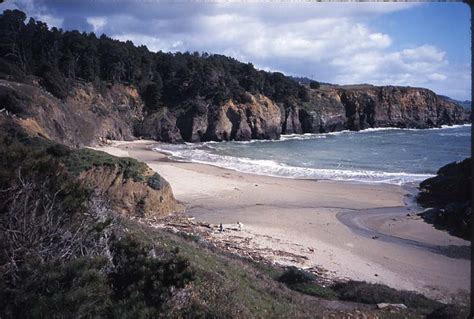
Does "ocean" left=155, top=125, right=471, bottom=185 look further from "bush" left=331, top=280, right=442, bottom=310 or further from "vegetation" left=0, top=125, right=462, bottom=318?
"vegetation" left=0, top=125, right=462, bottom=318

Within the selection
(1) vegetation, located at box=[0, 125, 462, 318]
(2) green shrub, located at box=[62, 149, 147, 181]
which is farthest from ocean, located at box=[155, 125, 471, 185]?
(1) vegetation, located at box=[0, 125, 462, 318]

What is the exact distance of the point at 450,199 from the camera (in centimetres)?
2202

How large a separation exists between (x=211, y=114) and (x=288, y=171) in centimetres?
2676

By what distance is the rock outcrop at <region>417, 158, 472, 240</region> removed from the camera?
16.9 m

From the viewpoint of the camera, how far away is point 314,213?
1920cm

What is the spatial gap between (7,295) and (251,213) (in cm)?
1436

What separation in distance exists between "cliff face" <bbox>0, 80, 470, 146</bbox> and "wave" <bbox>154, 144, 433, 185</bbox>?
36.2 ft

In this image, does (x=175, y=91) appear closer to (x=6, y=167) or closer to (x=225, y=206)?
(x=225, y=206)

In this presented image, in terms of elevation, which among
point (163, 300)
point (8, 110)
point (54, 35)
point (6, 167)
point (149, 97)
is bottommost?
point (163, 300)

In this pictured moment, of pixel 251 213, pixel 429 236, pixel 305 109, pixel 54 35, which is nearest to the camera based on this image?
pixel 429 236

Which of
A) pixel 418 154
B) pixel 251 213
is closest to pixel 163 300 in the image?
pixel 251 213

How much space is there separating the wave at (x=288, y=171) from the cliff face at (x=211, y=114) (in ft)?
36.2

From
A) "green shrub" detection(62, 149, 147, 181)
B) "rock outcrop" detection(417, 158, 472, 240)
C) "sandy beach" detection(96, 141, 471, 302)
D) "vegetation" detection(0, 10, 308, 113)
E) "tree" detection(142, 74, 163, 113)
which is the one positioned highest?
"vegetation" detection(0, 10, 308, 113)

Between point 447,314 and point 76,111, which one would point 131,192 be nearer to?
point 447,314
